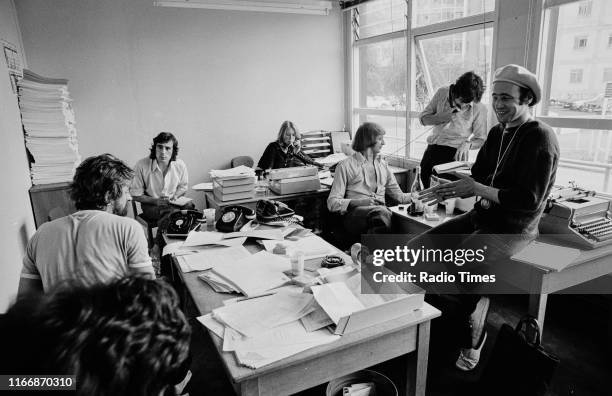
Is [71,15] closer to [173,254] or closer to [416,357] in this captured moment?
[173,254]

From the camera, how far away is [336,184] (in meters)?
3.19

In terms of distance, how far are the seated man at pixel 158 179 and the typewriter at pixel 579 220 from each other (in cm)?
269

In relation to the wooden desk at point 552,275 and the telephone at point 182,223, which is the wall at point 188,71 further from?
the wooden desk at point 552,275

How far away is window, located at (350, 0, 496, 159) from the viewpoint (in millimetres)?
3824

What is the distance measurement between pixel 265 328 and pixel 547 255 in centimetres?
157

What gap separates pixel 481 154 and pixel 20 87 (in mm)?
3484

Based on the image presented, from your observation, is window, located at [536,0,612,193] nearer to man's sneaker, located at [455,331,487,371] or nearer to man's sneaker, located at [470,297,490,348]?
man's sneaker, located at [470,297,490,348]

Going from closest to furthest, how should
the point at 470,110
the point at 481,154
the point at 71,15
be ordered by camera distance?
the point at 481,154, the point at 470,110, the point at 71,15

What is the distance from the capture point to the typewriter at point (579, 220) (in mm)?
2234

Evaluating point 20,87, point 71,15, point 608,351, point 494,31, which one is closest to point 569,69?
point 494,31

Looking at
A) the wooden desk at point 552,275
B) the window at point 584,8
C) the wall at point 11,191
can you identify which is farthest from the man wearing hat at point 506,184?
the wall at point 11,191

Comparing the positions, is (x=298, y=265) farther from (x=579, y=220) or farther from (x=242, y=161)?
(x=242, y=161)

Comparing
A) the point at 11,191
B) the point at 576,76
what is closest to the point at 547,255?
the point at 576,76

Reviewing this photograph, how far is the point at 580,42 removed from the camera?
2.99 m
